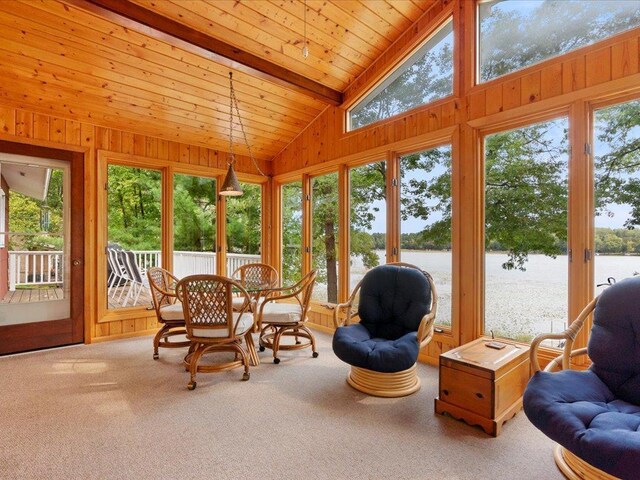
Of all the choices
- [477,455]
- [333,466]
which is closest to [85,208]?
[333,466]

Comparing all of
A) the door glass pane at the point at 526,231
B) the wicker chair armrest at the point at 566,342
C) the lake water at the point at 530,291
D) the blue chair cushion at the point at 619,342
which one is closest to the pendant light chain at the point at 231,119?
the door glass pane at the point at 526,231

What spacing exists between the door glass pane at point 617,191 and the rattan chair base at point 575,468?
1.39 metres

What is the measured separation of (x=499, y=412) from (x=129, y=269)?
175 inches

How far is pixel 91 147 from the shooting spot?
4.17m

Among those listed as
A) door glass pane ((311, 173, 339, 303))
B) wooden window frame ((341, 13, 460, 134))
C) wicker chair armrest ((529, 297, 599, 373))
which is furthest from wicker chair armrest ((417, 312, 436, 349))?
wooden window frame ((341, 13, 460, 134))

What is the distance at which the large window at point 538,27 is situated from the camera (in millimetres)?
2572

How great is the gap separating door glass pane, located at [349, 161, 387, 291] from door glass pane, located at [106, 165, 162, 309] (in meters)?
2.67

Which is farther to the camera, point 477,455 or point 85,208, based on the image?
point 85,208

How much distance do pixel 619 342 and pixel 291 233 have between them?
4221 mm

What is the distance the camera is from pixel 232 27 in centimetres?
327

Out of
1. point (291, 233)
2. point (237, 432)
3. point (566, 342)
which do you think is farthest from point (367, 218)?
point (237, 432)

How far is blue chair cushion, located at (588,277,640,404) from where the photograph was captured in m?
1.89

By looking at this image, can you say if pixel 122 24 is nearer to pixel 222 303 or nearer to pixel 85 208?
pixel 85 208

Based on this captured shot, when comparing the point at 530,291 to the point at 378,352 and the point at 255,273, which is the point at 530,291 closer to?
the point at 378,352
